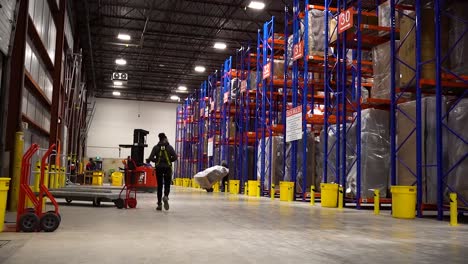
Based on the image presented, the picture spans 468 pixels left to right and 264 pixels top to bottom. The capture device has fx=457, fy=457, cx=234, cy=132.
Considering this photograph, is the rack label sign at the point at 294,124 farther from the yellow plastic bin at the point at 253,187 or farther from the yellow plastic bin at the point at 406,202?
the yellow plastic bin at the point at 406,202

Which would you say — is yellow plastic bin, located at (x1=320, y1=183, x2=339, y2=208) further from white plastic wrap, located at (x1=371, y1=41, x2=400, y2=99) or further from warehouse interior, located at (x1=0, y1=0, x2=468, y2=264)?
white plastic wrap, located at (x1=371, y1=41, x2=400, y2=99)

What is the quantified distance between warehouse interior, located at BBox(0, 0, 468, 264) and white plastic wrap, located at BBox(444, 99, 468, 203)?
0.03 m

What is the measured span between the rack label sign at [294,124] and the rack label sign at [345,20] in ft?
10.7

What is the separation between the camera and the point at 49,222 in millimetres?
5809

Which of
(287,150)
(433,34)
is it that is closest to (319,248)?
(433,34)

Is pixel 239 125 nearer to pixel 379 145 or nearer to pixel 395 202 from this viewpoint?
pixel 379 145

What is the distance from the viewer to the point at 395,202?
9.42 meters

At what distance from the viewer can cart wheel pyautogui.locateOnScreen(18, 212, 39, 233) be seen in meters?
5.71

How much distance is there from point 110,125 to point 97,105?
2497 millimetres

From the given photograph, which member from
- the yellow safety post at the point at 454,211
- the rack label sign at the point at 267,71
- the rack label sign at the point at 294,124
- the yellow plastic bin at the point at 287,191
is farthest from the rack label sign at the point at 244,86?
the yellow safety post at the point at 454,211

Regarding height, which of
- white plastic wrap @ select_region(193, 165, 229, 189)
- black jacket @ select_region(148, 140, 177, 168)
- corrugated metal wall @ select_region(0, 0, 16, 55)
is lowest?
white plastic wrap @ select_region(193, 165, 229, 189)

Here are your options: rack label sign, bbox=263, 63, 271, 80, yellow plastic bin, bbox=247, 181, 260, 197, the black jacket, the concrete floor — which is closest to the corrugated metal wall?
the concrete floor

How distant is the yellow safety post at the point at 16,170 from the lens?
8.34 m

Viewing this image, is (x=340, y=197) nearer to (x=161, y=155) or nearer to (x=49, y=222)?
(x=161, y=155)
